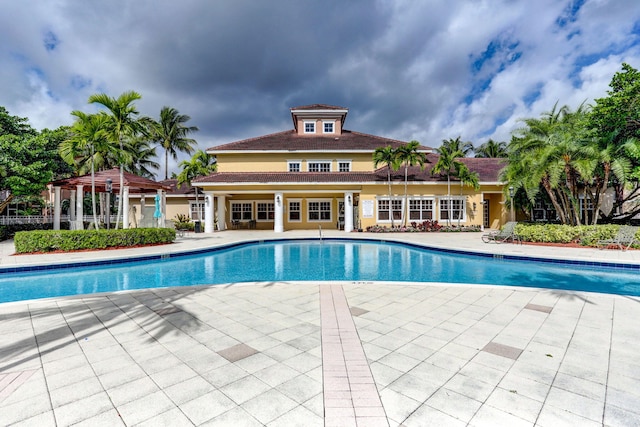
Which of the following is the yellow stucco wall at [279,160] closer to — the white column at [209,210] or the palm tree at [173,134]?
the white column at [209,210]

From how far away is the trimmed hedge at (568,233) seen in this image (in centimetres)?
1248

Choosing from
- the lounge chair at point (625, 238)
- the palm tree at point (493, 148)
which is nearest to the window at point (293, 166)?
the lounge chair at point (625, 238)

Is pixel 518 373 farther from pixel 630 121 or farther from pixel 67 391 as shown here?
pixel 630 121

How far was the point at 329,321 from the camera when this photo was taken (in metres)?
4.45

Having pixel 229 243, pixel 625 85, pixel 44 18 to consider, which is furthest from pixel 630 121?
pixel 44 18

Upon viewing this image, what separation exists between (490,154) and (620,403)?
4523cm

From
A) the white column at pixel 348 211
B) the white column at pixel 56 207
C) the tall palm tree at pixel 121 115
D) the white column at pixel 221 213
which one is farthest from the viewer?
the white column at pixel 221 213

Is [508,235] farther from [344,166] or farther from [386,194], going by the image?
[344,166]

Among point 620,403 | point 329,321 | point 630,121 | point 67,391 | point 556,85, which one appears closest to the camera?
point 620,403

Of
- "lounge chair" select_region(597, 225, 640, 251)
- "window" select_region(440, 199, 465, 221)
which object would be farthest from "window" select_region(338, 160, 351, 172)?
"lounge chair" select_region(597, 225, 640, 251)

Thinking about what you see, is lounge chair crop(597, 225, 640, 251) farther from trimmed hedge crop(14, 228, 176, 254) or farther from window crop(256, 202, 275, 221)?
trimmed hedge crop(14, 228, 176, 254)

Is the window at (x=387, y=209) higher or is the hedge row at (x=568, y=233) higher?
the window at (x=387, y=209)

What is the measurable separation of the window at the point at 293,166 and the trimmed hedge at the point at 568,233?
15.8m

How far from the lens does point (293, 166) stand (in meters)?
23.5
